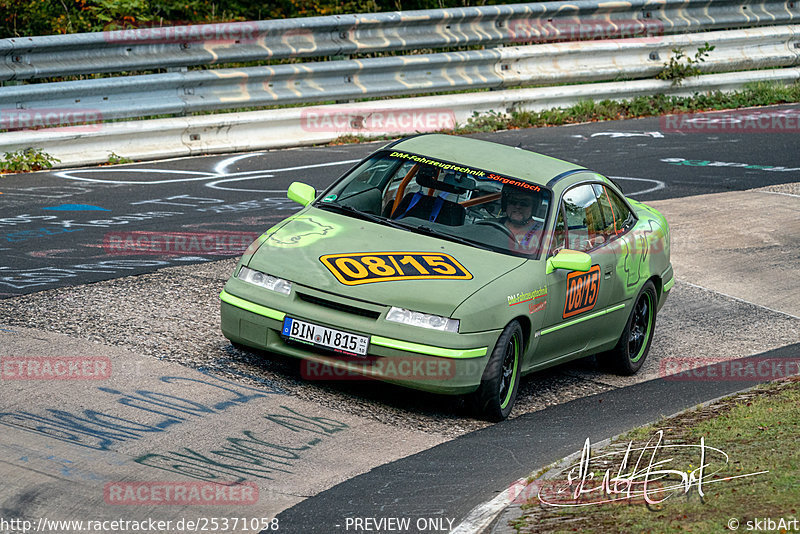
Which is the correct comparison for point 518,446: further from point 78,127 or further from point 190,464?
point 78,127

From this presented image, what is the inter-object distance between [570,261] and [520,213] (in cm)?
58

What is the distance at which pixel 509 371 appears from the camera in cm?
741

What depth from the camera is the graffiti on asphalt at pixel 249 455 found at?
5844 millimetres

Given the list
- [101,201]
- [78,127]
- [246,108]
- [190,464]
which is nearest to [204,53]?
[246,108]

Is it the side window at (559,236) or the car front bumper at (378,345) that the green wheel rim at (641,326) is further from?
the car front bumper at (378,345)

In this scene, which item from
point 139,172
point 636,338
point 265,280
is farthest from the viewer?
point 139,172

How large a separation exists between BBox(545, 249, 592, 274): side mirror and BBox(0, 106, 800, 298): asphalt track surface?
3.68m

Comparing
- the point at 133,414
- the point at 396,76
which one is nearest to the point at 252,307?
the point at 133,414

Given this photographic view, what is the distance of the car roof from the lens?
8227 millimetres

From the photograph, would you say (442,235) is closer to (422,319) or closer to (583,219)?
(422,319)

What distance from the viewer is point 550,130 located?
55.6ft

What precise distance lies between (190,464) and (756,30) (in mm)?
16738

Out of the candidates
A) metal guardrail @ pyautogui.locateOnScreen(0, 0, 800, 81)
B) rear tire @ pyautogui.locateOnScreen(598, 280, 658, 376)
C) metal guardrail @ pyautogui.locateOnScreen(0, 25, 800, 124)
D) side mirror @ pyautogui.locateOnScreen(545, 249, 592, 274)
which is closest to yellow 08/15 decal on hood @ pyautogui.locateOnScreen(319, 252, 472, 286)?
side mirror @ pyautogui.locateOnScreen(545, 249, 592, 274)

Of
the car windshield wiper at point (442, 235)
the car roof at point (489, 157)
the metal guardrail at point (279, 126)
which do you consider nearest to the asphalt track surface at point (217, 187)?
the metal guardrail at point (279, 126)
